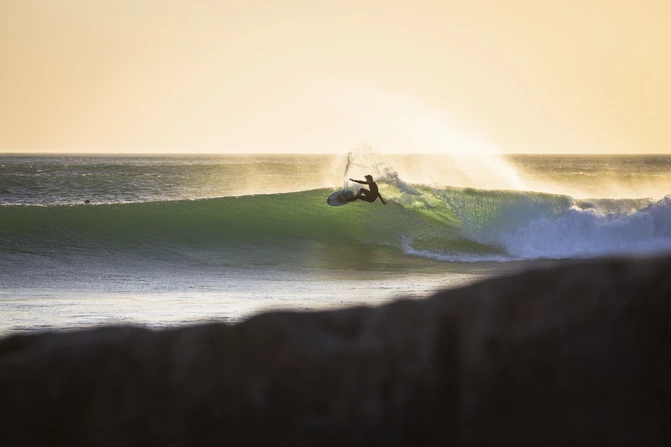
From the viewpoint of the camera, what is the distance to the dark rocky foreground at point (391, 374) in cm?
123

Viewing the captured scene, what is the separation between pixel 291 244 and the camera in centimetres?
1895

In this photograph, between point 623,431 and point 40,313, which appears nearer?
point 623,431

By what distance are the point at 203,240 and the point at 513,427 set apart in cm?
1788

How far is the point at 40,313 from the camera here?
9.07 m

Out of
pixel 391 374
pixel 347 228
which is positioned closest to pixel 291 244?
pixel 347 228

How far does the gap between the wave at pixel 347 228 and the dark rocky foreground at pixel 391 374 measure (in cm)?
1539

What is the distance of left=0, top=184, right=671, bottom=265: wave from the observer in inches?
700

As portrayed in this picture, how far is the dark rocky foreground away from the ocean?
265 inches

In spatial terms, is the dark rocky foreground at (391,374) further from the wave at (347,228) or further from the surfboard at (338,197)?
the surfboard at (338,197)

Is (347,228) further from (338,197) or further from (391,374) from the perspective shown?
(391,374)

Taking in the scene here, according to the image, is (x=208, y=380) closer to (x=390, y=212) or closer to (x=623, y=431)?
(x=623, y=431)

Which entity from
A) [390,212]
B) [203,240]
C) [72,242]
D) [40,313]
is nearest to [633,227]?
[390,212]

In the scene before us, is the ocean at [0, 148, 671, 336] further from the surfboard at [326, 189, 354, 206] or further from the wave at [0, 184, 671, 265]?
the surfboard at [326, 189, 354, 206]

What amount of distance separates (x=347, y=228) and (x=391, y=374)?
19.9 metres
